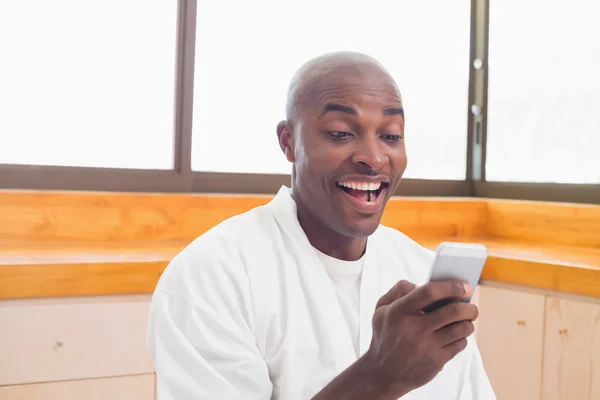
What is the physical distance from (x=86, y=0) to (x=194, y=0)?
0.38m

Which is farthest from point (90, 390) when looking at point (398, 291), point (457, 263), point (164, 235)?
point (457, 263)

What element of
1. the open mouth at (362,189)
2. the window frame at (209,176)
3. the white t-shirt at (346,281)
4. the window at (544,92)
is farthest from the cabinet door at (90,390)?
the window at (544,92)

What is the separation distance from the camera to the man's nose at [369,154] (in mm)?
1027

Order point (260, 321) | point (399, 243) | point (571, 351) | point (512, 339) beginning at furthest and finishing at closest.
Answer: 1. point (512, 339)
2. point (571, 351)
3. point (399, 243)
4. point (260, 321)

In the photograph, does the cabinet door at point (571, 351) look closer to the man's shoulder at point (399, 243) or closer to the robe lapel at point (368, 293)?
the man's shoulder at point (399, 243)

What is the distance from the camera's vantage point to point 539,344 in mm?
2078

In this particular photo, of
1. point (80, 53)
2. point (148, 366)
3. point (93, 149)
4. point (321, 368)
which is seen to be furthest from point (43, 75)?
point (321, 368)

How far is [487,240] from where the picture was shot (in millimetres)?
2791

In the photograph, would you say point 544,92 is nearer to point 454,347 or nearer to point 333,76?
point 333,76

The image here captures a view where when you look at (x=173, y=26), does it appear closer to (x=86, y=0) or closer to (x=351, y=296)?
(x=86, y=0)

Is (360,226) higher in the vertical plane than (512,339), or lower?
higher

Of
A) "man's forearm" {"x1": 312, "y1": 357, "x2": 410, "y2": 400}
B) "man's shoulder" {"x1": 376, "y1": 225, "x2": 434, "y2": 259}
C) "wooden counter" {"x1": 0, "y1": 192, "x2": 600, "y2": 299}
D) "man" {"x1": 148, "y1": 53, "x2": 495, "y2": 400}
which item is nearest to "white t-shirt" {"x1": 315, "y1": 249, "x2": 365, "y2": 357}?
"man" {"x1": 148, "y1": 53, "x2": 495, "y2": 400}

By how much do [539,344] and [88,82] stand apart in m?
1.69

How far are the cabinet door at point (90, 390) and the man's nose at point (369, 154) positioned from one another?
107 cm
